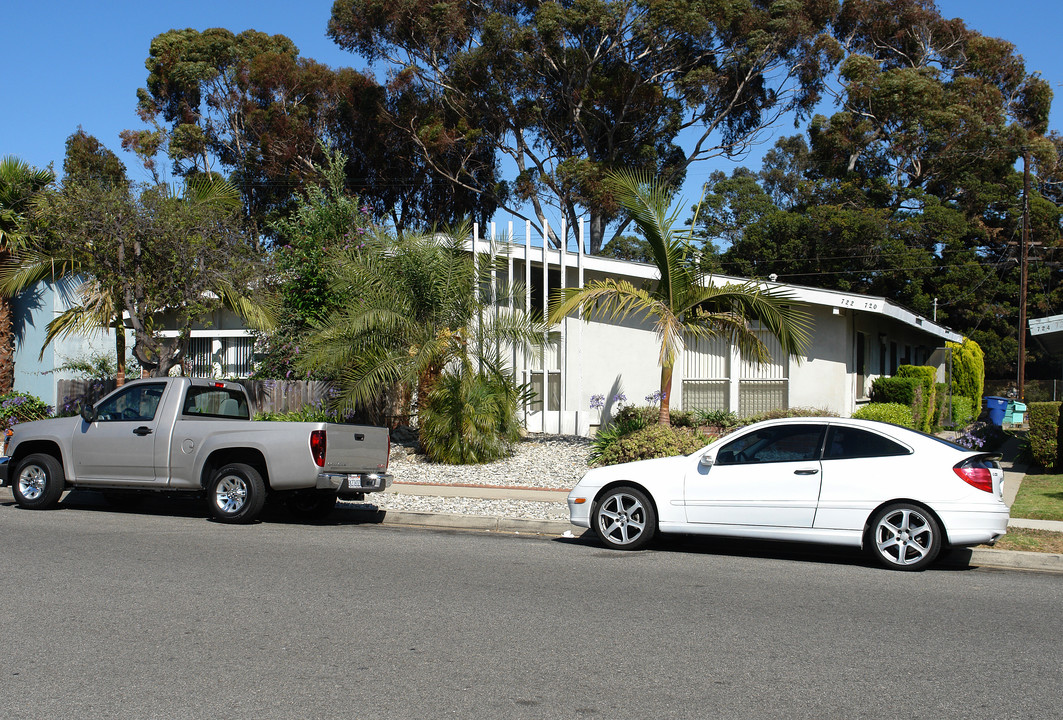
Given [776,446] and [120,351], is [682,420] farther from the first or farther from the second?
[120,351]

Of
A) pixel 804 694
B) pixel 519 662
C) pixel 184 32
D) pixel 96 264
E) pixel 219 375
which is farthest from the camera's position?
pixel 184 32

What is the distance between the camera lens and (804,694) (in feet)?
16.2

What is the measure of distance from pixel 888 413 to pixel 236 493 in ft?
39.9

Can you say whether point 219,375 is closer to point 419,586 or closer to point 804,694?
point 419,586

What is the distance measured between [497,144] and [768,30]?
1098 cm

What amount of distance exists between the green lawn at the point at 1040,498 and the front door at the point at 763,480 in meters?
4.14

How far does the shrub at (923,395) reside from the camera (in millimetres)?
20531

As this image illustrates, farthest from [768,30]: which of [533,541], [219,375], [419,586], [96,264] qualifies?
[419,586]

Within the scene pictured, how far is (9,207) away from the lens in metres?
22.1

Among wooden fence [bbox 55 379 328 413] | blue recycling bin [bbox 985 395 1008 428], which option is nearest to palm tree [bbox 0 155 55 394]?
wooden fence [bbox 55 379 328 413]

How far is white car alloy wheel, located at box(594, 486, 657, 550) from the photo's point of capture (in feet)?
31.0

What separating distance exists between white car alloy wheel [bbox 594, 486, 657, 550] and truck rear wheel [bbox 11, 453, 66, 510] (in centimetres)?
717

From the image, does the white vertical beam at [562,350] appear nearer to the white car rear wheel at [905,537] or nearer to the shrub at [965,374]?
the white car rear wheel at [905,537]

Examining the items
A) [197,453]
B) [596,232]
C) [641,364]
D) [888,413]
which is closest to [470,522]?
[197,453]
